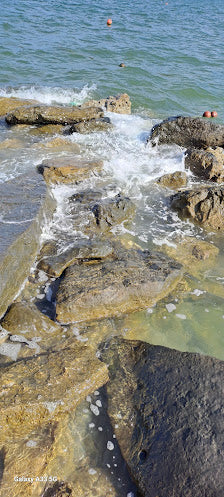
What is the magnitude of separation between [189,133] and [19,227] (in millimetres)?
6204

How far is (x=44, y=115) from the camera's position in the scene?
1030 cm

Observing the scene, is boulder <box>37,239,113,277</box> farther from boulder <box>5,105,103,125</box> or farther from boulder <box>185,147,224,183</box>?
boulder <box>5,105,103,125</box>

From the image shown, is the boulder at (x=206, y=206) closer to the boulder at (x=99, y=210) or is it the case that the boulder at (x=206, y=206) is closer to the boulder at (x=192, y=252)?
the boulder at (x=192, y=252)

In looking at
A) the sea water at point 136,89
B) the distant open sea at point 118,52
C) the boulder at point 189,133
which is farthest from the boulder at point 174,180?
the distant open sea at point 118,52

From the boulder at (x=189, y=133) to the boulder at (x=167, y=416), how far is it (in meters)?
6.93

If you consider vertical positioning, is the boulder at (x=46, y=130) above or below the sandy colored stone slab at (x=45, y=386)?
above

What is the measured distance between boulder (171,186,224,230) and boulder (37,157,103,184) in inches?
87.8

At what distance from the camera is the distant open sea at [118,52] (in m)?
14.9

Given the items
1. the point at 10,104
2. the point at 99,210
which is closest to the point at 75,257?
the point at 99,210

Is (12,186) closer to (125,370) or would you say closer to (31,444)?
(125,370)

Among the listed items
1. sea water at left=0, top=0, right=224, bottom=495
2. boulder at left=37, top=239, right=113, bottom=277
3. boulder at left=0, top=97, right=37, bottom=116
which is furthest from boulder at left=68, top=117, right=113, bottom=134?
boulder at left=37, top=239, right=113, bottom=277

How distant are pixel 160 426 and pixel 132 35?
77.1 feet

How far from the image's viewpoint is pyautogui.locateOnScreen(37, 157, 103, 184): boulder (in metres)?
7.67

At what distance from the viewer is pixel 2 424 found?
3.35 m
